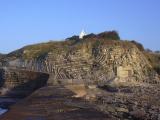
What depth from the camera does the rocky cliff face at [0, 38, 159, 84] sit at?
48.7 metres

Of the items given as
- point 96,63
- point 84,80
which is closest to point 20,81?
point 84,80

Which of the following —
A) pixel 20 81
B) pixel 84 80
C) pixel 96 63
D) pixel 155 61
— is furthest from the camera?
pixel 155 61

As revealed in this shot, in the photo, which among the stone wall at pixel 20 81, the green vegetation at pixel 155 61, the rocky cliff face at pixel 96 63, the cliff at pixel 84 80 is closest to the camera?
the cliff at pixel 84 80

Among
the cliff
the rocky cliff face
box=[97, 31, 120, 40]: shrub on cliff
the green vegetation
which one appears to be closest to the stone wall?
the cliff

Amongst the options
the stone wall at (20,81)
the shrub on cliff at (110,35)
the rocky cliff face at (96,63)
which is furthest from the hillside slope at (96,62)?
the shrub on cliff at (110,35)

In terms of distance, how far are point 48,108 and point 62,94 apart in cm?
590

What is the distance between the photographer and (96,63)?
49.8 meters

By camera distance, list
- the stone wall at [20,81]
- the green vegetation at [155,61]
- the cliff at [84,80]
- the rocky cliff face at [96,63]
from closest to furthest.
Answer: the cliff at [84,80], the stone wall at [20,81], the rocky cliff face at [96,63], the green vegetation at [155,61]

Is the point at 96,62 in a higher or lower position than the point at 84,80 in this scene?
higher

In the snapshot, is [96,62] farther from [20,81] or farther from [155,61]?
[155,61]

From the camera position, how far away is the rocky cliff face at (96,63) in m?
48.7

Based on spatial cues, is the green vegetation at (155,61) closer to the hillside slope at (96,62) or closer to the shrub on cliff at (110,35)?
the hillside slope at (96,62)

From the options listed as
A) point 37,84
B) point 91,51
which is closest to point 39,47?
point 91,51

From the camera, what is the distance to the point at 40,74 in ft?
150
